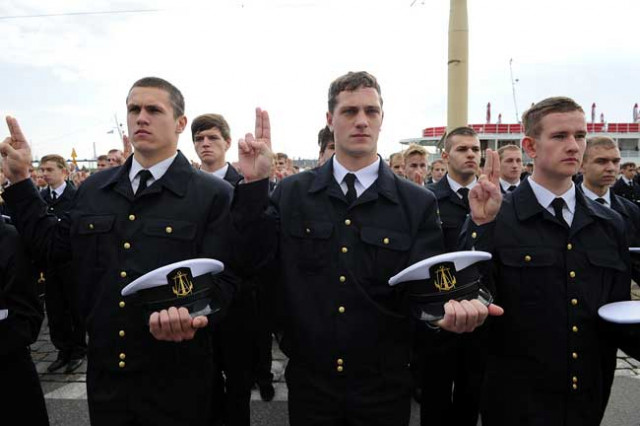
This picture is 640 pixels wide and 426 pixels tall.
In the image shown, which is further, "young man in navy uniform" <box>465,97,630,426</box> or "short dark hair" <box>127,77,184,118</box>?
"short dark hair" <box>127,77,184,118</box>

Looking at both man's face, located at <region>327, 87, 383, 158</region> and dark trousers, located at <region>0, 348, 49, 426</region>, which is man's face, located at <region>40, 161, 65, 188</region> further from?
man's face, located at <region>327, 87, 383, 158</region>

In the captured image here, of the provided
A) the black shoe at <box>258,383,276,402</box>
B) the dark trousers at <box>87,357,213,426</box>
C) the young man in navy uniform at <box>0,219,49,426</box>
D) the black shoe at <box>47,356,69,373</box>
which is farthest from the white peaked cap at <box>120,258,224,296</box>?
the black shoe at <box>47,356,69,373</box>

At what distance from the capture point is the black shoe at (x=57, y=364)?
199 inches

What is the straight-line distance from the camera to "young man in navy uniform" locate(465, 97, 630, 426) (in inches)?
90.7

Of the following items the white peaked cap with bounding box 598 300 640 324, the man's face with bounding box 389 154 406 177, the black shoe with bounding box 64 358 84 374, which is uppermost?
the man's face with bounding box 389 154 406 177

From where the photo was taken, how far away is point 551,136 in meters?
2.52

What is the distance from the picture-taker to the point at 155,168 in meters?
2.46

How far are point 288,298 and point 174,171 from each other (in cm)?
94

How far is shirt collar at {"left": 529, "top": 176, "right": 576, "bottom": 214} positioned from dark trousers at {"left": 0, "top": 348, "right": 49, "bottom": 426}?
3.02 meters

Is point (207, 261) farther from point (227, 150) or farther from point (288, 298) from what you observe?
point (227, 150)

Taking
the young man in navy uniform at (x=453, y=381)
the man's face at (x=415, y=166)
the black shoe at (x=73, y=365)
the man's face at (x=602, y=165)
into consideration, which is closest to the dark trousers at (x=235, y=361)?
the young man in navy uniform at (x=453, y=381)

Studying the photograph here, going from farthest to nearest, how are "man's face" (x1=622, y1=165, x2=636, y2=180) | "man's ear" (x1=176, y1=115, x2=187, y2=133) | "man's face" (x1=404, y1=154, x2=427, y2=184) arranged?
"man's face" (x1=622, y1=165, x2=636, y2=180) → "man's face" (x1=404, y1=154, x2=427, y2=184) → "man's ear" (x1=176, y1=115, x2=187, y2=133)

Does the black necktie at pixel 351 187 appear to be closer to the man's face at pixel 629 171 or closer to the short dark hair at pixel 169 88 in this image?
the short dark hair at pixel 169 88

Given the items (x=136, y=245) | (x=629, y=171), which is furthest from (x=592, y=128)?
(x=136, y=245)
